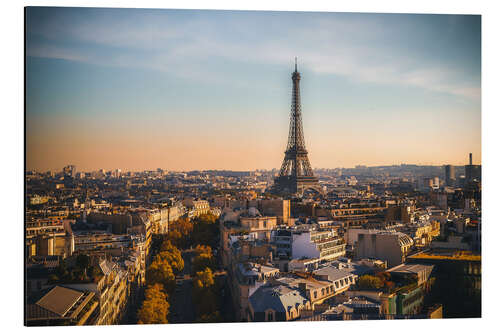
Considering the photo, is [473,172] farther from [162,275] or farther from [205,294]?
[162,275]

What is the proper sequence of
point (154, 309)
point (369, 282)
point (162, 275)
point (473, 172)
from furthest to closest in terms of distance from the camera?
point (162, 275)
point (473, 172)
point (369, 282)
point (154, 309)

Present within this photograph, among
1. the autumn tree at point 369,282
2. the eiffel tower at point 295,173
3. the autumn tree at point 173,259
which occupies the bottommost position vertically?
the autumn tree at point 173,259

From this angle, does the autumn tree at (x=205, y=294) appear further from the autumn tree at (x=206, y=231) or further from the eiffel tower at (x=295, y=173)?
the eiffel tower at (x=295, y=173)

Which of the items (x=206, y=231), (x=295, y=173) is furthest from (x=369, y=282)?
(x=295, y=173)

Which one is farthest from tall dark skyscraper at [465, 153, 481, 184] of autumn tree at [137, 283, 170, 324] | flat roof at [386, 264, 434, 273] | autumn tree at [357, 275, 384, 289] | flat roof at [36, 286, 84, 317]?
flat roof at [36, 286, 84, 317]

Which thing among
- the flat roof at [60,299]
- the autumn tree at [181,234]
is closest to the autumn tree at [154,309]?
the flat roof at [60,299]

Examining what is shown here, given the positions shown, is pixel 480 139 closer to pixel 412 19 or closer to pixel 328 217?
pixel 412 19

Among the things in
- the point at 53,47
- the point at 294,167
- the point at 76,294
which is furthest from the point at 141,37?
the point at 294,167

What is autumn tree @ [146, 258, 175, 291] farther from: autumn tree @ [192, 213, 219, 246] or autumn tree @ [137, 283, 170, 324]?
autumn tree @ [192, 213, 219, 246]
